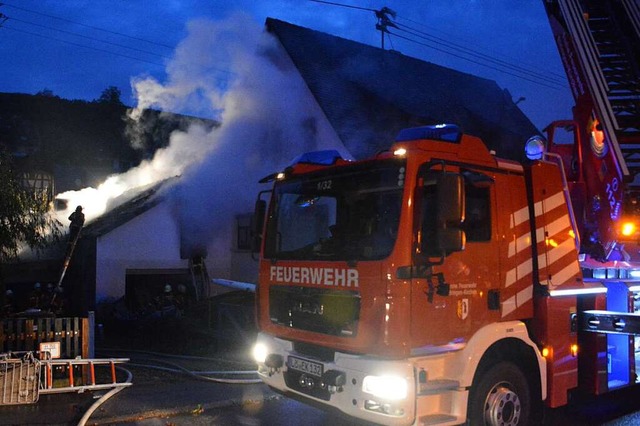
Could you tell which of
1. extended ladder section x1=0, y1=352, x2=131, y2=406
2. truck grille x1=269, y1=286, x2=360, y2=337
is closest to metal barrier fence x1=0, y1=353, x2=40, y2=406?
extended ladder section x1=0, y1=352, x2=131, y2=406

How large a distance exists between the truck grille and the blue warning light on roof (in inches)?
53.1

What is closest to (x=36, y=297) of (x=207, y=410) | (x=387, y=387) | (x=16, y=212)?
(x=16, y=212)

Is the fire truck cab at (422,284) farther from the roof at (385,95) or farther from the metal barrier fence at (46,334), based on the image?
the roof at (385,95)

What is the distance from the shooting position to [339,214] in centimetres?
504

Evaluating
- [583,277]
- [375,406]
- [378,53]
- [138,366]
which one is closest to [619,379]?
[583,277]

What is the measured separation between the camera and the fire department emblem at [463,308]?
187 inches

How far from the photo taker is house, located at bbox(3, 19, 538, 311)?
49.9 ft

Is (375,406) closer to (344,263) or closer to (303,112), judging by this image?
(344,263)

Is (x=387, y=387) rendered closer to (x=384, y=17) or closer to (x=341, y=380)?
(x=341, y=380)

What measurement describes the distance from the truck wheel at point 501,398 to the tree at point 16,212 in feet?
23.0

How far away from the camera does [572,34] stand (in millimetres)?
6586

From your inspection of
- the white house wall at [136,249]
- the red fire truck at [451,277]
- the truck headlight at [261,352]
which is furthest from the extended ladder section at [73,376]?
the white house wall at [136,249]

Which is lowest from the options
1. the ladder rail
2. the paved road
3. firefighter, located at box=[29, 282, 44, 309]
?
the paved road

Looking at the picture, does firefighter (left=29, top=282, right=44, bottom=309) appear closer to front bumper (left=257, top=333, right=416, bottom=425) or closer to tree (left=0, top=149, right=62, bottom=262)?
tree (left=0, top=149, right=62, bottom=262)
